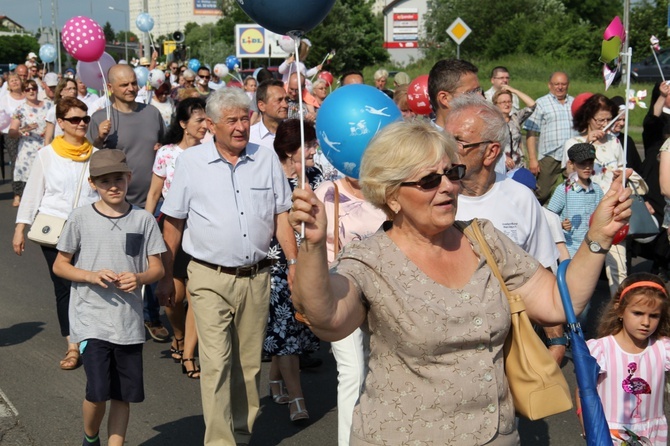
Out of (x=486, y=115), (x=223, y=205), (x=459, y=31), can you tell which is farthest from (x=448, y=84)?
(x=459, y=31)

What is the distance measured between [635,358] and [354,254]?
208cm

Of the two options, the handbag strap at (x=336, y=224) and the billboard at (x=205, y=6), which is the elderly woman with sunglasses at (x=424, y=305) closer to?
the handbag strap at (x=336, y=224)

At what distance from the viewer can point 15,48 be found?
7512cm

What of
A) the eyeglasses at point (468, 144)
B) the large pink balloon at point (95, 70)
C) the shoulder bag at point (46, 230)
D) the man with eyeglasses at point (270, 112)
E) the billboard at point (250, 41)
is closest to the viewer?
the eyeglasses at point (468, 144)

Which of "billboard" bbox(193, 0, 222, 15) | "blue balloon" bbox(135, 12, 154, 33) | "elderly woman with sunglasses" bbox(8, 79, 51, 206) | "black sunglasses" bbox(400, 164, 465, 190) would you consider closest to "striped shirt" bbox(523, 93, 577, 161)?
"elderly woman with sunglasses" bbox(8, 79, 51, 206)

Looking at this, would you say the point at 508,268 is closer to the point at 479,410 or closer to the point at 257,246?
the point at 479,410

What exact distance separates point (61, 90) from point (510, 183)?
10.1m

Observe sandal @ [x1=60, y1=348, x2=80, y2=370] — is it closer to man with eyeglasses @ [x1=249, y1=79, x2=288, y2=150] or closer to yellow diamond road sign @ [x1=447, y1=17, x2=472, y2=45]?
man with eyeglasses @ [x1=249, y1=79, x2=288, y2=150]

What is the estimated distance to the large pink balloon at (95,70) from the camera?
10.1 m

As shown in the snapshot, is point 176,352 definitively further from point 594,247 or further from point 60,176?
point 594,247

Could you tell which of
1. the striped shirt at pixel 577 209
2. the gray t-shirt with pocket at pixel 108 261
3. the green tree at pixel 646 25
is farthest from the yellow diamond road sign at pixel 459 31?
the green tree at pixel 646 25

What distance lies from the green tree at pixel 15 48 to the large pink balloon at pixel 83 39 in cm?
6646

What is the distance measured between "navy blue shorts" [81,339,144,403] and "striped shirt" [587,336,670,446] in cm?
237

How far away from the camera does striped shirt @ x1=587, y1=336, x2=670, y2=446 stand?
449cm
